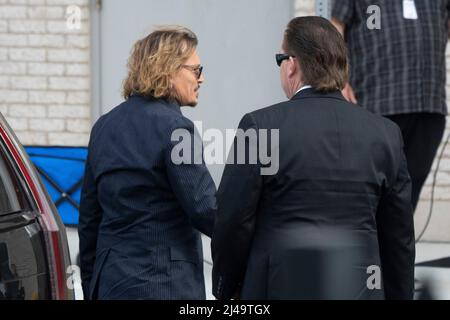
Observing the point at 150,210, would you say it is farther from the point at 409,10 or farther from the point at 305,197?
the point at 409,10

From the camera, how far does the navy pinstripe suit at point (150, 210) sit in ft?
12.6

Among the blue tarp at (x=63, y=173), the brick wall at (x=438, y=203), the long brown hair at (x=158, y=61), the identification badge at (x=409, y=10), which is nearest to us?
the long brown hair at (x=158, y=61)

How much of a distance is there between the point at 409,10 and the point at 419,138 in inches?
27.2

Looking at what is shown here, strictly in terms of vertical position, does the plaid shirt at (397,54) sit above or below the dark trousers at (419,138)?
above

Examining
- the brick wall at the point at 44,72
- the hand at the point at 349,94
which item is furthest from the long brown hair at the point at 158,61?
the brick wall at the point at 44,72

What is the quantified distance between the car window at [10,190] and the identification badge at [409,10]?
109 inches

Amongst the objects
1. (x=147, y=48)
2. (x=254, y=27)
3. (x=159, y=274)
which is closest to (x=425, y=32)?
(x=147, y=48)

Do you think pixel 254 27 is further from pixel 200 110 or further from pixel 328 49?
pixel 328 49

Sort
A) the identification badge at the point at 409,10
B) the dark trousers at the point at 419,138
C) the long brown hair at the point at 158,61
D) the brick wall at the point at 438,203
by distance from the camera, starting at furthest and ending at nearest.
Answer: the brick wall at the point at 438,203
the dark trousers at the point at 419,138
the identification badge at the point at 409,10
the long brown hair at the point at 158,61

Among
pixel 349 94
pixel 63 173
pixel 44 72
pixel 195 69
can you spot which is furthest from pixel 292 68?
pixel 44 72

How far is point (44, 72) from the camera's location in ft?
27.6

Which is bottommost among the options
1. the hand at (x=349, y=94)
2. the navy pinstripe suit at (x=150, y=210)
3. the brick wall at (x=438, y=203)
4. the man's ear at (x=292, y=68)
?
the brick wall at (x=438, y=203)

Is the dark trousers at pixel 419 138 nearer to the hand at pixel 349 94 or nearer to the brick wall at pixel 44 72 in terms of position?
the hand at pixel 349 94

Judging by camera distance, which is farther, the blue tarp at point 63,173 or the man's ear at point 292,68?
the blue tarp at point 63,173
